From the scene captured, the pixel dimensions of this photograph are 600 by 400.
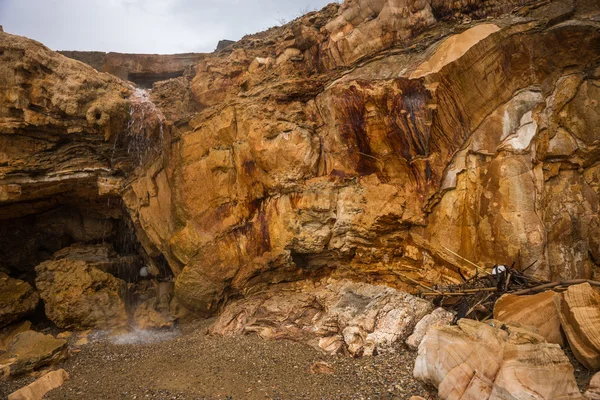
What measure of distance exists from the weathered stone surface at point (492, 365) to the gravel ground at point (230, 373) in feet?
1.23

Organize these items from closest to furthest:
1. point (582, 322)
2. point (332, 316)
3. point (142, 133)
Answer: point (582, 322) → point (332, 316) → point (142, 133)

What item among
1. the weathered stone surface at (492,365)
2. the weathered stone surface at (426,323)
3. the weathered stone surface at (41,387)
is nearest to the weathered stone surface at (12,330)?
the weathered stone surface at (41,387)

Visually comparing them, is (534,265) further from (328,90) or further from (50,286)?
(50,286)

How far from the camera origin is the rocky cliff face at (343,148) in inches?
236

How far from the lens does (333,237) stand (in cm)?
770

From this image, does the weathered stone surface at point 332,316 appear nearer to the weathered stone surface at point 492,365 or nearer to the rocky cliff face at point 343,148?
the rocky cliff face at point 343,148

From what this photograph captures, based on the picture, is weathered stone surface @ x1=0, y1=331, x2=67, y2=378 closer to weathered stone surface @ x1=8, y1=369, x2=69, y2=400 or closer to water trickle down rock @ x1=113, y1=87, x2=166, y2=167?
weathered stone surface @ x1=8, y1=369, x2=69, y2=400

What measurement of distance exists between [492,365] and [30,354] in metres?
7.56

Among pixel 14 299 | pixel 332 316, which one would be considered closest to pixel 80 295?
pixel 14 299

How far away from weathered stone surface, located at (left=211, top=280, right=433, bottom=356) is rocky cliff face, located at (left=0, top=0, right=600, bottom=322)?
19.1 inches

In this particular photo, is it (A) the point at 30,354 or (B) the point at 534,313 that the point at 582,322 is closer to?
(B) the point at 534,313

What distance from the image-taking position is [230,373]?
5.55 metres

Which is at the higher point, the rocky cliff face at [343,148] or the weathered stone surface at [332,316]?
the rocky cliff face at [343,148]

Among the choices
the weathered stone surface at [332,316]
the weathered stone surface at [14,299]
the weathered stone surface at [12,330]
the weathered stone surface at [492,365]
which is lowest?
the weathered stone surface at [12,330]
